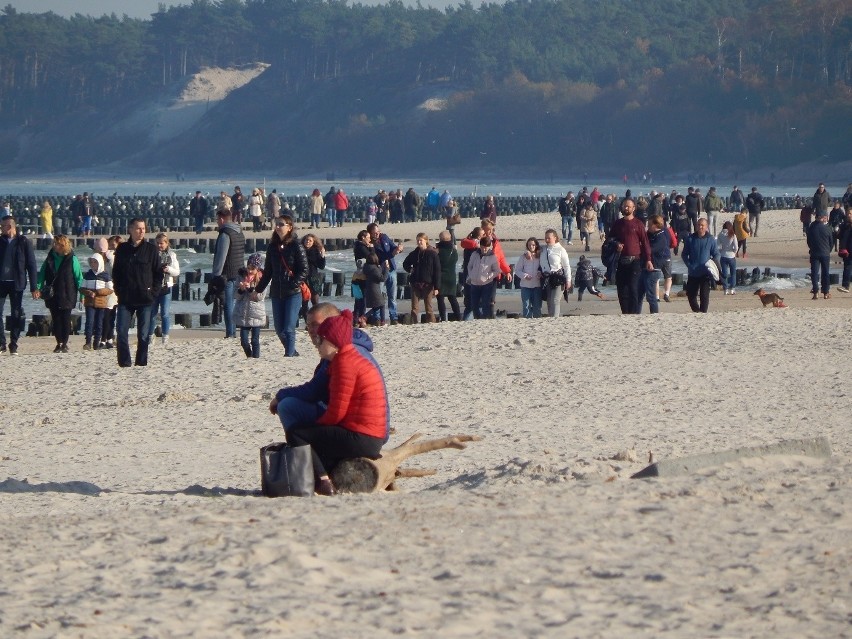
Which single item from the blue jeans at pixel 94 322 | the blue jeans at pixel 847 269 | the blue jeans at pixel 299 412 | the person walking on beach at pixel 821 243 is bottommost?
the blue jeans at pixel 94 322

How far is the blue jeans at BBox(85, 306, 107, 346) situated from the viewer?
17.5 m

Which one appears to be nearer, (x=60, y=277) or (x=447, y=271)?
(x=60, y=277)

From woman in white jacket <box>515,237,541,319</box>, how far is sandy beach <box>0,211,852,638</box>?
491cm

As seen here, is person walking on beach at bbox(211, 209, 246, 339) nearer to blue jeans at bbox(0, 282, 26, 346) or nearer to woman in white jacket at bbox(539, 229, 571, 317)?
blue jeans at bbox(0, 282, 26, 346)

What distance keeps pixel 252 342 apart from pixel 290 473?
289 inches

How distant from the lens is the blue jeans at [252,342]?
49.4 ft

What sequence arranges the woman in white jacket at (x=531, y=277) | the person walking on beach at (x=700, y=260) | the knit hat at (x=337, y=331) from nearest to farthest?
the knit hat at (x=337, y=331), the person walking on beach at (x=700, y=260), the woman in white jacket at (x=531, y=277)

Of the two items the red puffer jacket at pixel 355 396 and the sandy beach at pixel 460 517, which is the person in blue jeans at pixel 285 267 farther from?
the red puffer jacket at pixel 355 396

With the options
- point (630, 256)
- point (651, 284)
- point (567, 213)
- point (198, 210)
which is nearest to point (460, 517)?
point (630, 256)

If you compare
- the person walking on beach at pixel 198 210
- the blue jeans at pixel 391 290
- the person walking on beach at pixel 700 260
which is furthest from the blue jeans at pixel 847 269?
the person walking on beach at pixel 198 210

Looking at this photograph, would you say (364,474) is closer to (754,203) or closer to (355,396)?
(355,396)

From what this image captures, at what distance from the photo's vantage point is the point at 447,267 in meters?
19.7

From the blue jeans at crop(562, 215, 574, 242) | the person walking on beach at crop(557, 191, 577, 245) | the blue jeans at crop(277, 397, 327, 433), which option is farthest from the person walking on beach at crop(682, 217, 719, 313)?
the blue jeans at crop(562, 215, 574, 242)

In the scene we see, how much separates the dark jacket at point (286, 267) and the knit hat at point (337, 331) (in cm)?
636
